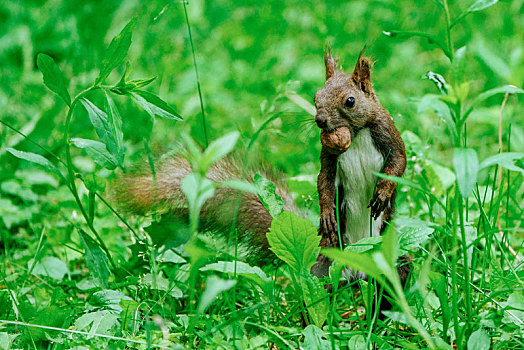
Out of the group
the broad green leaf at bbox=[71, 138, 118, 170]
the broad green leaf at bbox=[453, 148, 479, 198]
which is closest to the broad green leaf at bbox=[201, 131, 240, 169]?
the broad green leaf at bbox=[453, 148, 479, 198]

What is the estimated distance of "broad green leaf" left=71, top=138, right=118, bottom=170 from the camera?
1.75 meters

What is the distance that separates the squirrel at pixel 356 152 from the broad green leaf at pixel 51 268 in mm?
897

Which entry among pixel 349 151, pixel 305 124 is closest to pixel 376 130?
pixel 349 151

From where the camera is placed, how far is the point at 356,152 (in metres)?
1.86

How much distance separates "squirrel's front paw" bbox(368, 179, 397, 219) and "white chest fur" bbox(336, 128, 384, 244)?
0.13ft

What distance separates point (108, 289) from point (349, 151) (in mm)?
801

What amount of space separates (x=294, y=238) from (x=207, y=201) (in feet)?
1.60

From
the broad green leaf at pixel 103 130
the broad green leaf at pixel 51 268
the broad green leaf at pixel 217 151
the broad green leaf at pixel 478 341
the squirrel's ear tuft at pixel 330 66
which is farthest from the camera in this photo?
the broad green leaf at pixel 51 268

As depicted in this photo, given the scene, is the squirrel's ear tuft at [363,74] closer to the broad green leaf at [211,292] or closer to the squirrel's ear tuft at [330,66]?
the squirrel's ear tuft at [330,66]

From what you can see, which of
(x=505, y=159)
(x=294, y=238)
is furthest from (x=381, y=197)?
(x=505, y=159)

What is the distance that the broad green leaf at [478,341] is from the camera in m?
1.44

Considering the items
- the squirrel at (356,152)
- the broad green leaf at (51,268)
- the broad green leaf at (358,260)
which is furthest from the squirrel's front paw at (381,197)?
the broad green leaf at (51,268)

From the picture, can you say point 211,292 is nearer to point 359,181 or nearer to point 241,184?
point 241,184

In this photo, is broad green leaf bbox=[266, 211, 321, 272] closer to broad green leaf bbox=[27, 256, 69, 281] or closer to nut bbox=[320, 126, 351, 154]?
nut bbox=[320, 126, 351, 154]
